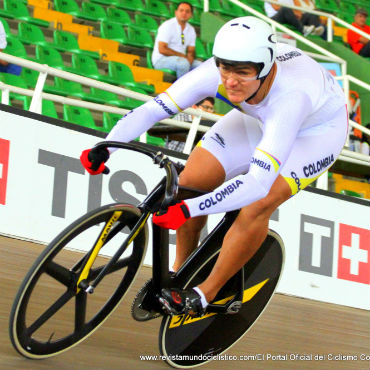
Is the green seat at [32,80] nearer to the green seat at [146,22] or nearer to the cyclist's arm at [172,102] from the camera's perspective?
the green seat at [146,22]

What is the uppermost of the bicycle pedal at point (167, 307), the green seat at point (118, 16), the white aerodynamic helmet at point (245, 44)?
the white aerodynamic helmet at point (245, 44)

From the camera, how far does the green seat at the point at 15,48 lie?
9.52 metres

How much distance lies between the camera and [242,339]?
5.14m

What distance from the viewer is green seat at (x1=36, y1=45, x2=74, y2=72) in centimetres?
986

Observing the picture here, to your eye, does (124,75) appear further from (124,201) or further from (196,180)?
(196,180)

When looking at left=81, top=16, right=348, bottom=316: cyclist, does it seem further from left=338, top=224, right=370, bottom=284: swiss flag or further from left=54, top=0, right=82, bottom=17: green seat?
left=54, top=0, right=82, bottom=17: green seat

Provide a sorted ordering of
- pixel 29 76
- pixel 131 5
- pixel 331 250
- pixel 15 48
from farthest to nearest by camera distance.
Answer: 1. pixel 131 5
2. pixel 15 48
3. pixel 29 76
4. pixel 331 250

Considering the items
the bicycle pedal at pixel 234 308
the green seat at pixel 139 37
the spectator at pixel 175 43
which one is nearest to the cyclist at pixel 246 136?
the bicycle pedal at pixel 234 308

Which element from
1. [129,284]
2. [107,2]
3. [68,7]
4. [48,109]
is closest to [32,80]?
[48,109]

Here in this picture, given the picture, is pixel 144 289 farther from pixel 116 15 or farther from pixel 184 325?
pixel 116 15

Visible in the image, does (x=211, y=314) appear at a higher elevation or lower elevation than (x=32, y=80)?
higher

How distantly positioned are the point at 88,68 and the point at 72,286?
6872 mm

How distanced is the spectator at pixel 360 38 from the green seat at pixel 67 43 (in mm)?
5060

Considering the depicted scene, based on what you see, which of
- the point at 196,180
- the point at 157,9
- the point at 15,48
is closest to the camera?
the point at 196,180
